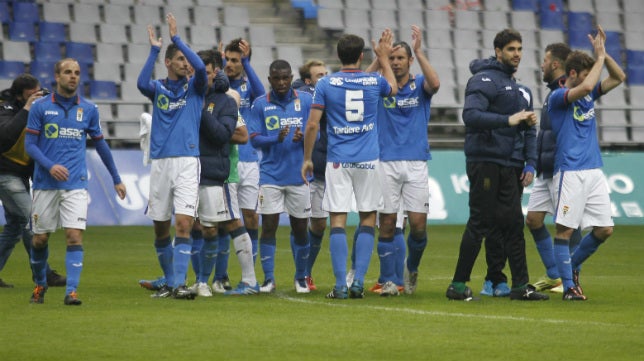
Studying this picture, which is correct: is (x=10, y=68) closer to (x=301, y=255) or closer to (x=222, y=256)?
(x=222, y=256)

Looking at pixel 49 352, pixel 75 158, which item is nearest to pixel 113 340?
pixel 49 352

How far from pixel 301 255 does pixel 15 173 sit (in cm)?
307

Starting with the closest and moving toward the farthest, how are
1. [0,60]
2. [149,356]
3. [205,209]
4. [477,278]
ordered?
[149,356] → [205,209] → [477,278] → [0,60]

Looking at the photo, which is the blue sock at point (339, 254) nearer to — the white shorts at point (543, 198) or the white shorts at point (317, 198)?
the white shorts at point (317, 198)

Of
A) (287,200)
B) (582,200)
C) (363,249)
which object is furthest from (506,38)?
(287,200)

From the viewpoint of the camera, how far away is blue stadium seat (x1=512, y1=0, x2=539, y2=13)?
29.2 m

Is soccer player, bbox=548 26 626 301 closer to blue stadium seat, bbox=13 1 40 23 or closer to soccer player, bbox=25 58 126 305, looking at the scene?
soccer player, bbox=25 58 126 305

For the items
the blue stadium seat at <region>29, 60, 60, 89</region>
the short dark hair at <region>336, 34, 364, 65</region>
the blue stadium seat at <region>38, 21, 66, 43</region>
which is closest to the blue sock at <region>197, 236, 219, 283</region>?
the short dark hair at <region>336, 34, 364, 65</region>

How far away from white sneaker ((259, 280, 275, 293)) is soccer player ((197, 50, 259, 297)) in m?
0.21

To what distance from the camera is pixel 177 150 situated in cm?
1073

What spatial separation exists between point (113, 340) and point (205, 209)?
3043mm

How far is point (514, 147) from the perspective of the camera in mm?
10797

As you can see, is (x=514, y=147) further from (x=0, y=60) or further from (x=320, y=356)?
(x=0, y=60)

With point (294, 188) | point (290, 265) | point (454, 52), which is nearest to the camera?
point (294, 188)
